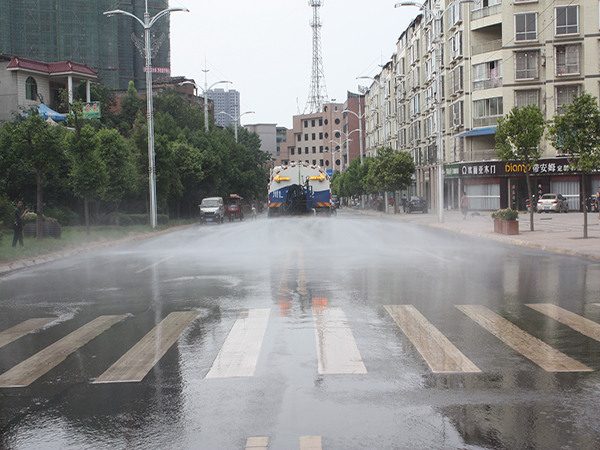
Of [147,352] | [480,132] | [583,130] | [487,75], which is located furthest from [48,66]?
[147,352]

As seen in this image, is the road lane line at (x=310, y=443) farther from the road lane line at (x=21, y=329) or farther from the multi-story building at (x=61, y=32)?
the multi-story building at (x=61, y=32)

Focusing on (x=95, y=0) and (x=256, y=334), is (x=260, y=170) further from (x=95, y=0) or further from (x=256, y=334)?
(x=256, y=334)

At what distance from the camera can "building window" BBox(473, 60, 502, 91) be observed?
53062mm

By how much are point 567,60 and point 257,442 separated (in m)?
53.8

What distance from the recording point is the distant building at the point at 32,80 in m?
51.3

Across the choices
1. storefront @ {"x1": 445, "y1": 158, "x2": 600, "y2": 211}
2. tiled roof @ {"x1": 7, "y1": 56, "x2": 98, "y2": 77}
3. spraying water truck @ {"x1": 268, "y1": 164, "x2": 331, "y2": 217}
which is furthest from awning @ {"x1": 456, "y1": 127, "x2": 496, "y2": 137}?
tiled roof @ {"x1": 7, "y1": 56, "x2": 98, "y2": 77}

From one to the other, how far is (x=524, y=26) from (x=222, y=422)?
53853mm

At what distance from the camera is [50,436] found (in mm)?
4418

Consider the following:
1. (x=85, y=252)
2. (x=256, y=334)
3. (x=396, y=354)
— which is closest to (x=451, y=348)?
(x=396, y=354)

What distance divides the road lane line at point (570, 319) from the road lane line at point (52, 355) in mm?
5855

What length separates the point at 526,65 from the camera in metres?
52.2

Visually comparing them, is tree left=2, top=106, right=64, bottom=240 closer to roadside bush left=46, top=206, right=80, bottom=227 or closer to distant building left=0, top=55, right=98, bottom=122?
roadside bush left=46, top=206, right=80, bottom=227

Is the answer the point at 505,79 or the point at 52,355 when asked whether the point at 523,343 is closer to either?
the point at 52,355

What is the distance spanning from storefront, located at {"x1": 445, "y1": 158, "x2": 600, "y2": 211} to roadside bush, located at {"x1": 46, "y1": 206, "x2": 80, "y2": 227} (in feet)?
114
